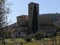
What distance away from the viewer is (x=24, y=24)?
118750 mm

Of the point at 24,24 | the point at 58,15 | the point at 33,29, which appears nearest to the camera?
the point at 33,29

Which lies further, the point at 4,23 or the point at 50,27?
the point at 50,27

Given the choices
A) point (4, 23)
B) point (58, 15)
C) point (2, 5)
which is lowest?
point (58, 15)

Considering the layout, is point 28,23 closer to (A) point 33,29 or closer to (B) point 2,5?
(A) point 33,29

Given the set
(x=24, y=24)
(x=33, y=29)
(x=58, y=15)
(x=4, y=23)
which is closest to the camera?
(x=4, y=23)

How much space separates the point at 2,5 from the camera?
37.4 feet

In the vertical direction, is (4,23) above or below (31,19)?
above

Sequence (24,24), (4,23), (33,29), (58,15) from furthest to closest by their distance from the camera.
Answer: (58,15) < (24,24) < (33,29) < (4,23)

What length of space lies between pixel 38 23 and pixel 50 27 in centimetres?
925

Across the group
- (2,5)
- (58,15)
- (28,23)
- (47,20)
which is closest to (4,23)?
(2,5)

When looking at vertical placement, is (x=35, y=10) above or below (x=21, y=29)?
above

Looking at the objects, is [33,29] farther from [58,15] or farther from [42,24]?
[58,15]

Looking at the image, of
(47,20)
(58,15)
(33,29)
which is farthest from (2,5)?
(58,15)

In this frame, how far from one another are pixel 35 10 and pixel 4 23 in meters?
104
